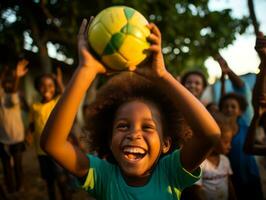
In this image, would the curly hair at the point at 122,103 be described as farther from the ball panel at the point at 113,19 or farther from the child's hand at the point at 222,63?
the child's hand at the point at 222,63

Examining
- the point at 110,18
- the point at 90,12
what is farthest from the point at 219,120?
the point at 90,12

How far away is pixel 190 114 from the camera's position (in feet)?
6.43

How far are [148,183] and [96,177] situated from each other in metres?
0.31

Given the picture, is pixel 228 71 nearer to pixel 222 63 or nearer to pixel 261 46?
pixel 222 63

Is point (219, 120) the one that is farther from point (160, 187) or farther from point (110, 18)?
point (110, 18)

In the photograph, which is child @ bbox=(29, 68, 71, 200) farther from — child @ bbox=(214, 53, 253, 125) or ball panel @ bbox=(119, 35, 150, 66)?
ball panel @ bbox=(119, 35, 150, 66)

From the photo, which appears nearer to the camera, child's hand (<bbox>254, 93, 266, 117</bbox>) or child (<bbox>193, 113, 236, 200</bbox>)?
child's hand (<bbox>254, 93, 266, 117</bbox>)

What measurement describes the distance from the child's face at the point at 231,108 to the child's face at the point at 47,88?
245cm

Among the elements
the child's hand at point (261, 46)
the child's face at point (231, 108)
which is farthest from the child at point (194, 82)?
the child's hand at point (261, 46)

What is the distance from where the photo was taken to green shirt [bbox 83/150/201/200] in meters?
2.12

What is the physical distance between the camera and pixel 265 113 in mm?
3523

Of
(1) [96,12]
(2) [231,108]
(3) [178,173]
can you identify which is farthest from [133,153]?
(1) [96,12]

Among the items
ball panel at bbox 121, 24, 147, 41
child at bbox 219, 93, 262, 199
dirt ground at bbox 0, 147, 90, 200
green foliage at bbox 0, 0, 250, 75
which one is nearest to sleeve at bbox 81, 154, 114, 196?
ball panel at bbox 121, 24, 147, 41

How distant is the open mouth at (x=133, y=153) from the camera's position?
206 centimetres
